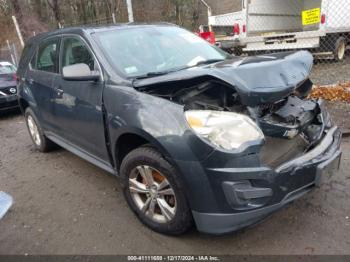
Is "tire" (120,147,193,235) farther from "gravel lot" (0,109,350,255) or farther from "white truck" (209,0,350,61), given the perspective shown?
"white truck" (209,0,350,61)

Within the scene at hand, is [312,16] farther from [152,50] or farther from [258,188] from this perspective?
[258,188]

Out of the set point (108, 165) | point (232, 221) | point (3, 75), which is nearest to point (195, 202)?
point (232, 221)

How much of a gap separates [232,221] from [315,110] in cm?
141

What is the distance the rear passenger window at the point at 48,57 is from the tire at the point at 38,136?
32.2 inches

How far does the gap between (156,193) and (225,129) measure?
844mm

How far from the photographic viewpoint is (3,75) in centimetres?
837

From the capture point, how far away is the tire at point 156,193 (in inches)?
103

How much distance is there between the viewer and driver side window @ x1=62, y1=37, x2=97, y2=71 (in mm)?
3422

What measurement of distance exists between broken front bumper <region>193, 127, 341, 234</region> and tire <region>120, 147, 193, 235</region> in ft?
0.59

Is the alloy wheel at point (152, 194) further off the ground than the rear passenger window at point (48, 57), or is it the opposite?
the rear passenger window at point (48, 57)

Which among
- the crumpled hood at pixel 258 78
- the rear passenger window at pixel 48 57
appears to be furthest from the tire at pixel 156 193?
the rear passenger window at pixel 48 57

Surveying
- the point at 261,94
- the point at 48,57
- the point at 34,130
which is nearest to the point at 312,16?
the point at 48,57

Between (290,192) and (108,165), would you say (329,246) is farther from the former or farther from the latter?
(108,165)

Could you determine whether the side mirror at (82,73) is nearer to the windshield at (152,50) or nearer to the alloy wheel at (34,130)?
the windshield at (152,50)
